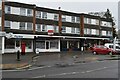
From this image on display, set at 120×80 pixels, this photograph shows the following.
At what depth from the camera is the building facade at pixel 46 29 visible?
159 ft

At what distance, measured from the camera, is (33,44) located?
173 ft

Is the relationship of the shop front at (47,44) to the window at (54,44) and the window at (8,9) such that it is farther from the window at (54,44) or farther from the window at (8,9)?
the window at (8,9)

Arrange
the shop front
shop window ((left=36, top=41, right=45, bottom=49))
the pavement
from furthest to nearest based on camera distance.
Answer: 1. the shop front
2. shop window ((left=36, top=41, right=45, bottom=49))
3. the pavement

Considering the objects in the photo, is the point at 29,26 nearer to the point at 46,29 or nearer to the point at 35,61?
the point at 46,29

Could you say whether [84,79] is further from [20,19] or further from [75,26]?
[75,26]

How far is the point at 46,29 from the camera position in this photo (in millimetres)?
55625

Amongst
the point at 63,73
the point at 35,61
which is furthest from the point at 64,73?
the point at 35,61

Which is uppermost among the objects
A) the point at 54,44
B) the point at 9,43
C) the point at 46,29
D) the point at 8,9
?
the point at 8,9

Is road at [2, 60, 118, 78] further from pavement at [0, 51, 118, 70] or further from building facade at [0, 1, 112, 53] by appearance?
building facade at [0, 1, 112, 53]

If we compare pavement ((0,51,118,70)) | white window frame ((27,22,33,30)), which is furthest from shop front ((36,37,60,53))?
pavement ((0,51,118,70))

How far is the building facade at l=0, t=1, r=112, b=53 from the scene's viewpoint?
48406mm

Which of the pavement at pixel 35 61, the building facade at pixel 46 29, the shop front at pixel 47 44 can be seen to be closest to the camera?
the pavement at pixel 35 61

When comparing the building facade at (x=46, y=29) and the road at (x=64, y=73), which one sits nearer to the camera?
the road at (x=64, y=73)

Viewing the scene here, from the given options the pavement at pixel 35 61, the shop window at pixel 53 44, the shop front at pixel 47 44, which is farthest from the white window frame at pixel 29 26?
the pavement at pixel 35 61
